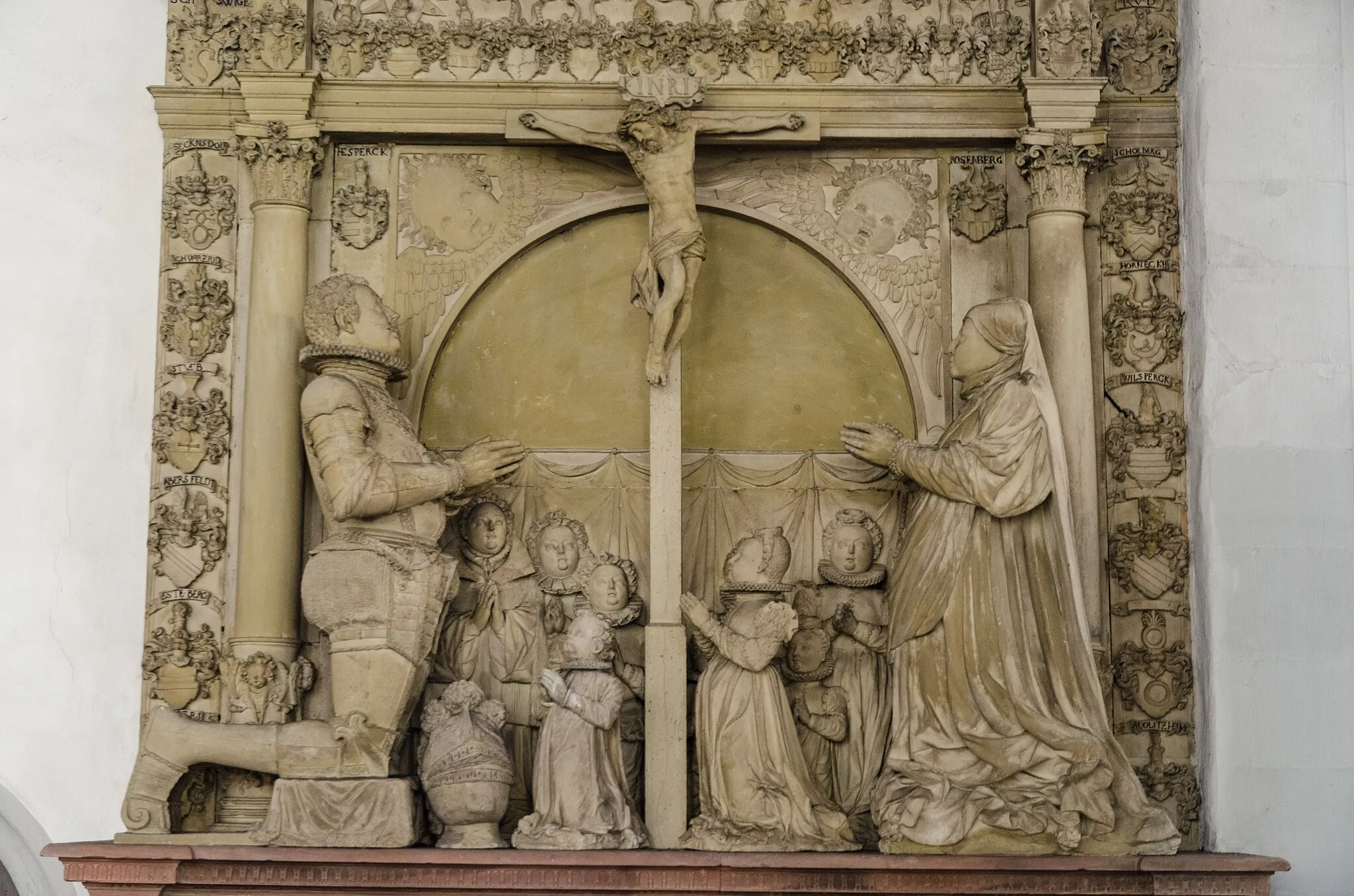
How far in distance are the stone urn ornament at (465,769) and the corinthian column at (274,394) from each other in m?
0.83

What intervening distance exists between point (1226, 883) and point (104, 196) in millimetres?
5837

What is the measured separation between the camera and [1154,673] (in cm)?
930

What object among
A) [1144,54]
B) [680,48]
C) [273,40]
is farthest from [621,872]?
[1144,54]

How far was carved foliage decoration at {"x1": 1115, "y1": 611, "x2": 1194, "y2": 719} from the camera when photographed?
9281 millimetres

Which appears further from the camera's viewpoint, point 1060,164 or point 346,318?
point 1060,164

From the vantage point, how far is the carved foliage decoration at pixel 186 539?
31.0 feet

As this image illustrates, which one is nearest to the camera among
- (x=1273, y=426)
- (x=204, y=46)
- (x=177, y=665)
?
(x=1273, y=426)

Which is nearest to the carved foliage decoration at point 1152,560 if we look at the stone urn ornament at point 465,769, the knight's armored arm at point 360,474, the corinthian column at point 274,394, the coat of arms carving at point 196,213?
the stone urn ornament at point 465,769

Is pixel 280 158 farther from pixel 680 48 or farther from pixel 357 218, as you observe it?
pixel 680 48

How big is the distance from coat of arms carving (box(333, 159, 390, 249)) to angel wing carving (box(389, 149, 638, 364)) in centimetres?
11

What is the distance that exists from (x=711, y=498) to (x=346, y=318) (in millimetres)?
1871

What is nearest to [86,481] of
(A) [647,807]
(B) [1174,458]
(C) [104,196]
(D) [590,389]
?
(C) [104,196]

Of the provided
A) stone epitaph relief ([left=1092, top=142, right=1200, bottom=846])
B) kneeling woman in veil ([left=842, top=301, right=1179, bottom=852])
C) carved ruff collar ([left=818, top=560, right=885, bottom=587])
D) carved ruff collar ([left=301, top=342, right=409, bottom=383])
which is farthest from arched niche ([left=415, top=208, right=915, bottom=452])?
stone epitaph relief ([left=1092, top=142, right=1200, bottom=846])

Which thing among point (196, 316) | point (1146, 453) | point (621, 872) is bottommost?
point (621, 872)
